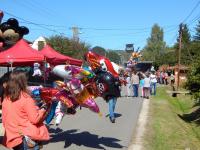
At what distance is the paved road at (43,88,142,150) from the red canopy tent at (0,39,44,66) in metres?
1.84

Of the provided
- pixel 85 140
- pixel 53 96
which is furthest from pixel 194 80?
pixel 53 96

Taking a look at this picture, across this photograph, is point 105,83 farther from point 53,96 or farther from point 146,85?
point 146,85

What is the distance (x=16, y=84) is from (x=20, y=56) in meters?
4.47

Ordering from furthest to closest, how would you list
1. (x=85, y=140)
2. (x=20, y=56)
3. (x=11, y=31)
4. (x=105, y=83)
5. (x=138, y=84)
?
(x=138, y=84), (x=85, y=140), (x=20, y=56), (x=11, y=31), (x=105, y=83)

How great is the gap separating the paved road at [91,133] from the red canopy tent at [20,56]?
1842 mm

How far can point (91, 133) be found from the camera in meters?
11.9

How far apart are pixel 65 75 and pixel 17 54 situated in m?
1.84

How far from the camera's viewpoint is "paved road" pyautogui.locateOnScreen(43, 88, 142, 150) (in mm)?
10172

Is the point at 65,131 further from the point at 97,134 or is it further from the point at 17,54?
the point at 17,54

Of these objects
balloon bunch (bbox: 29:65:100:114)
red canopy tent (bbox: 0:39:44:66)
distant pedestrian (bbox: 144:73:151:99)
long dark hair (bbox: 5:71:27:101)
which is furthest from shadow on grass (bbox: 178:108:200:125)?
long dark hair (bbox: 5:71:27:101)

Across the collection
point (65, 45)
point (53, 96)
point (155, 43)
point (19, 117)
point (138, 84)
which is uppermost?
point (155, 43)

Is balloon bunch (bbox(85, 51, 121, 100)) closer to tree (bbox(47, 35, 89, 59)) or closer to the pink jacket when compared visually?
the pink jacket

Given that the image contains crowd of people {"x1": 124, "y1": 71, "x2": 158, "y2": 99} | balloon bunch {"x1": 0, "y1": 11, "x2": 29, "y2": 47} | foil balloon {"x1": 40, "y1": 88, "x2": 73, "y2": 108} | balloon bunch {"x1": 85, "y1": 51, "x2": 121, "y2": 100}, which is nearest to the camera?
foil balloon {"x1": 40, "y1": 88, "x2": 73, "y2": 108}

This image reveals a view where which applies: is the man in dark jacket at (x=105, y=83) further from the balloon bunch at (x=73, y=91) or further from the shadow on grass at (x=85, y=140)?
the shadow on grass at (x=85, y=140)
